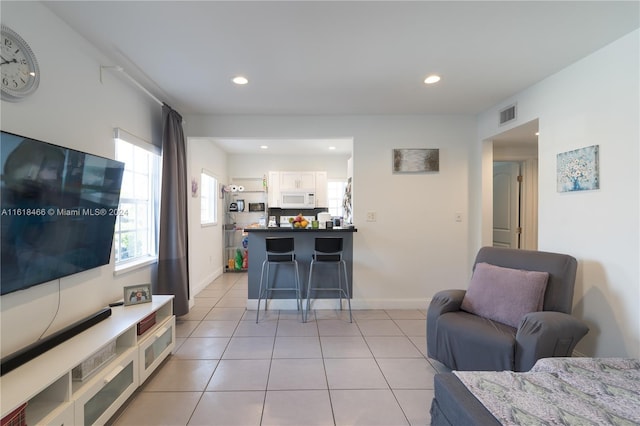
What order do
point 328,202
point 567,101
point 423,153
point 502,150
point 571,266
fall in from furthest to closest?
point 328,202, point 502,150, point 423,153, point 567,101, point 571,266

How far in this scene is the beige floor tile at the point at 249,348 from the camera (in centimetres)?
250

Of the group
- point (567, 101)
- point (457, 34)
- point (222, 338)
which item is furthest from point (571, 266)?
point (222, 338)

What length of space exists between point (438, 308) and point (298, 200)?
4087 mm

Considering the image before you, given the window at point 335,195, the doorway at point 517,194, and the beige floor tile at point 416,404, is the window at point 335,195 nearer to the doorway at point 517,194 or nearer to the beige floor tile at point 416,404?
the doorway at point 517,194

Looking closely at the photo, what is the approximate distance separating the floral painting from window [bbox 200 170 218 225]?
4716mm

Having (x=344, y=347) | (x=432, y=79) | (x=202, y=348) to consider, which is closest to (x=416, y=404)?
(x=344, y=347)

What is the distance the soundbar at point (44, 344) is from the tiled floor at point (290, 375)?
61 centimetres

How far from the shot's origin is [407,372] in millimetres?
2273

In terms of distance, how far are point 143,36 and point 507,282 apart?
331cm

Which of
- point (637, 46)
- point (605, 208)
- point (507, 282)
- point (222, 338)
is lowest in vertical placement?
point (222, 338)

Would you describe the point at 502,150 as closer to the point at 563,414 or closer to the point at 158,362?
the point at 563,414

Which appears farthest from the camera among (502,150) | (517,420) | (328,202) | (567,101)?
(328,202)

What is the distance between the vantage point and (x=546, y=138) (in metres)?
2.69

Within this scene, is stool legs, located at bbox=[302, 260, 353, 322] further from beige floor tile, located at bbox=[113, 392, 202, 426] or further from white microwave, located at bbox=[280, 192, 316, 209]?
white microwave, located at bbox=[280, 192, 316, 209]
